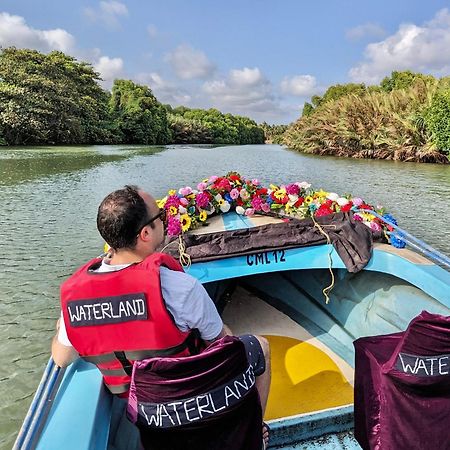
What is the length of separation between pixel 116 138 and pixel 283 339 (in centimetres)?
4201

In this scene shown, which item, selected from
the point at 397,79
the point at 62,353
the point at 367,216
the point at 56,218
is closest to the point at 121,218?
the point at 62,353

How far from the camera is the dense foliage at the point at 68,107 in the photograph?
28.6 m

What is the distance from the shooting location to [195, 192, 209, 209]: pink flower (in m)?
3.76

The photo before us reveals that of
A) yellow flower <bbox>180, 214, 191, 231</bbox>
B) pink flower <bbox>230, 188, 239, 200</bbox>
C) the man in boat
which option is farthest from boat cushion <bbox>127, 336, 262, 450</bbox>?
pink flower <bbox>230, 188, 239, 200</bbox>

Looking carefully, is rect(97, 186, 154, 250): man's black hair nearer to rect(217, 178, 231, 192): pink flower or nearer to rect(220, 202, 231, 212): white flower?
rect(220, 202, 231, 212): white flower

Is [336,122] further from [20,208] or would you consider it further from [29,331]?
[29,331]

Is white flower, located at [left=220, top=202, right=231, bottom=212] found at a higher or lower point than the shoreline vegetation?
lower

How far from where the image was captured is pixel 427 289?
2.32m

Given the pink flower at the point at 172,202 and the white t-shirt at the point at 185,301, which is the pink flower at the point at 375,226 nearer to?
the pink flower at the point at 172,202

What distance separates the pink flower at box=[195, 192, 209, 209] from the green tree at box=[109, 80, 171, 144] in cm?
4131

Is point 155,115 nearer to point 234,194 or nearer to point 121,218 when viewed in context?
point 234,194

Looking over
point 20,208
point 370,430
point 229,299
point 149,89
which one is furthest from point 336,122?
point 149,89

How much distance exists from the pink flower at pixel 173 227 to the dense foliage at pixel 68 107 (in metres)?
28.7

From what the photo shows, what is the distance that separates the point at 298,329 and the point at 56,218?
6084mm
